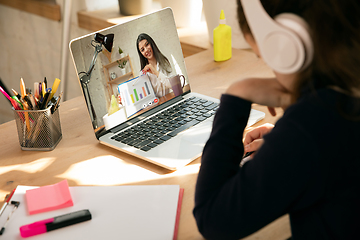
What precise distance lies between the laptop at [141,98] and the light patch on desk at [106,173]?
0.04m

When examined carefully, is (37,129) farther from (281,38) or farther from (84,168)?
(281,38)

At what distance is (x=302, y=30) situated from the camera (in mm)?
493

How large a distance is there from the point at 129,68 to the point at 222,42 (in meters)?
0.55

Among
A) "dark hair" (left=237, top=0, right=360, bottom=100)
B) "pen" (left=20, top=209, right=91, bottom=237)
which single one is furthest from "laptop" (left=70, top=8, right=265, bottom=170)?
"dark hair" (left=237, top=0, right=360, bottom=100)

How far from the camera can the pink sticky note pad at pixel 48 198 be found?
2.31 feet

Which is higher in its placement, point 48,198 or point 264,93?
point 264,93

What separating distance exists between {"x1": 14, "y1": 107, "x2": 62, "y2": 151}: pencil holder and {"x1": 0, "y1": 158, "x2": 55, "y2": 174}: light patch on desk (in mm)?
53

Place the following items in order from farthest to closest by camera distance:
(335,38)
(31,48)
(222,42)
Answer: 1. (31,48)
2. (222,42)
3. (335,38)

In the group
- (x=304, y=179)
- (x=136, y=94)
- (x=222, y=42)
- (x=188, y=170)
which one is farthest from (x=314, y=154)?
(x=222, y=42)

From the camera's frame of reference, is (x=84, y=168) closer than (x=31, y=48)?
Yes

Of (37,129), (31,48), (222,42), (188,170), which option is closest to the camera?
(188,170)

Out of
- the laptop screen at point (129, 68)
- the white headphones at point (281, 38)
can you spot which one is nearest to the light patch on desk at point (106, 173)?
the laptop screen at point (129, 68)

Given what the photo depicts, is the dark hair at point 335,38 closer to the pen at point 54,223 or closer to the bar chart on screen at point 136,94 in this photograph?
the pen at point 54,223

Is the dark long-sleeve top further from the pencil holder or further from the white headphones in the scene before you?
the pencil holder
